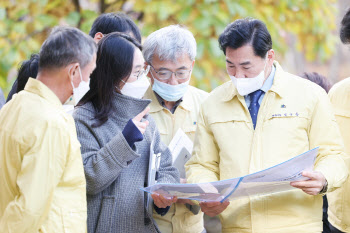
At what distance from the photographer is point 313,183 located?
2697 mm

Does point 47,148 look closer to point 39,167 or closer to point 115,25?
point 39,167

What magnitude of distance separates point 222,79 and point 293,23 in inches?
37.0

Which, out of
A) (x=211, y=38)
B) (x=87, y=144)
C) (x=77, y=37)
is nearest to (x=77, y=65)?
(x=77, y=37)

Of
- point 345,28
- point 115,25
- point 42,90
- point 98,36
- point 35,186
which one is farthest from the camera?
point 115,25

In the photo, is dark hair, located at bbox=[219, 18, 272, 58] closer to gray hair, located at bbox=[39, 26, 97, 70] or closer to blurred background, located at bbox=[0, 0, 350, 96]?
gray hair, located at bbox=[39, 26, 97, 70]

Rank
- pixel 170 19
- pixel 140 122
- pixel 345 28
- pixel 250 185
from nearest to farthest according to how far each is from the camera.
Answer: pixel 250 185 → pixel 140 122 → pixel 345 28 → pixel 170 19

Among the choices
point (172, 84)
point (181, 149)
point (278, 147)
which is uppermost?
point (172, 84)

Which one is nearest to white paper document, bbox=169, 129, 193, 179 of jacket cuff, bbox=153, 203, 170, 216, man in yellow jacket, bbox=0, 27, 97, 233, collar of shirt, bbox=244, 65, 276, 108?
jacket cuff, bbox=153, 203, 170, 216

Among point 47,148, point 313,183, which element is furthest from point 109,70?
point 313,183

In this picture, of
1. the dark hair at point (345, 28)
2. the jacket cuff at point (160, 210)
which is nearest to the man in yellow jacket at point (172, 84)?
the jacket cuff at point (160, 210)

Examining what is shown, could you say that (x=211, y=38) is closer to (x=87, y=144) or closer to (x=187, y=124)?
(x=187, y=124)

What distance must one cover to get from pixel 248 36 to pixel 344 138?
891 mm

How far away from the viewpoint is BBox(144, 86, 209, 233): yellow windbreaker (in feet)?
10.8

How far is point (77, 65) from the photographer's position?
2457 millimetres
